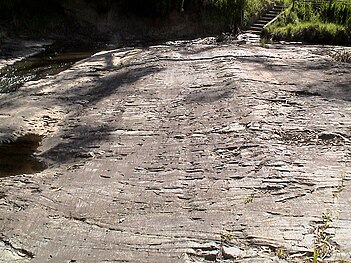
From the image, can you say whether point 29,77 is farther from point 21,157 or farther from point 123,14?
point 123,14

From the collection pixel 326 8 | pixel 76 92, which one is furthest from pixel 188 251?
pixel 326 8

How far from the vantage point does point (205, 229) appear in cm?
388

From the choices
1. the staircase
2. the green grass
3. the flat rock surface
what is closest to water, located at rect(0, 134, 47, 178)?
the flat rock surface

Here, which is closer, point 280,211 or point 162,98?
point 280,211

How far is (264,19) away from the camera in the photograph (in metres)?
18.5

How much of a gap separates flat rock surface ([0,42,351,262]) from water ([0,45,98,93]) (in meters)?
1.82

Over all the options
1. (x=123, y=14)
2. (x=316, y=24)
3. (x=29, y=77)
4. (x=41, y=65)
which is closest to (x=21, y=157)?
(x=29, y=77)

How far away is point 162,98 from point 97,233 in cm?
378

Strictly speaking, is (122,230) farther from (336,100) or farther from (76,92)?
(76,92)

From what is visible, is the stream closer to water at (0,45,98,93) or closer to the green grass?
water at (0,45,98,93)

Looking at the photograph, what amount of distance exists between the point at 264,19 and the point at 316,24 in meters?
3.21

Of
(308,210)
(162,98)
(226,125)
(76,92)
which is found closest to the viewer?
(308,210)

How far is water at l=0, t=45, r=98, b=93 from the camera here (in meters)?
10.2

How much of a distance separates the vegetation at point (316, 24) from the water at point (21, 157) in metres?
11.1
